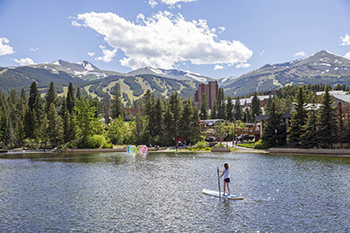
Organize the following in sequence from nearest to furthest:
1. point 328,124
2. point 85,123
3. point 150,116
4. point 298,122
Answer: point 328,124 < point 298,122 < point 85,123 < point 150,116

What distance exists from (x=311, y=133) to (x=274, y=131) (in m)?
11.6

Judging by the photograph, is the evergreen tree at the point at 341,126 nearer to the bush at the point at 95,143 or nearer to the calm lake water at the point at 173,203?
the calm lake water at the point at 173,203

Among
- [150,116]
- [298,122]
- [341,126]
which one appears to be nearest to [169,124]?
[150,116]

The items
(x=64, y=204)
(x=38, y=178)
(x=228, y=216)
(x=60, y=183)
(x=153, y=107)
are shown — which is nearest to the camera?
(x=228, y=216)

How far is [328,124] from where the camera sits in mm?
70688

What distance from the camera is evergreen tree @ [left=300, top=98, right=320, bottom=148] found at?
234 ft

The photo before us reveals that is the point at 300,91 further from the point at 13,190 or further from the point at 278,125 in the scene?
the point at 13,190

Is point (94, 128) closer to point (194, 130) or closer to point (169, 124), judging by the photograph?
point (169, 124)

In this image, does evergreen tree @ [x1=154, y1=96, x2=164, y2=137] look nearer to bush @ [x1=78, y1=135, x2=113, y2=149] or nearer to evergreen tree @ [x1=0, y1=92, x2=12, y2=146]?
bush @ [x1=78, y1=135, x2=113, y2=149]

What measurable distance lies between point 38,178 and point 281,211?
32051mm

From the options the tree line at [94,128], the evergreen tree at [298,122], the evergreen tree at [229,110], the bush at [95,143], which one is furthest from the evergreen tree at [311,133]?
the evergreen tree at [229,110]

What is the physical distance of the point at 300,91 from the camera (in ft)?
261

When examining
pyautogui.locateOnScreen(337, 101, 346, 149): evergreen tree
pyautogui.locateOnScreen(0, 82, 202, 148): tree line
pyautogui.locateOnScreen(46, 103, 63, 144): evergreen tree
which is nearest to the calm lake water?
pyautogui.locateOnScreen(337, 101, 346, 149): evergreen tree

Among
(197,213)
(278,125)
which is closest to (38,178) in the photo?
(197,213)
